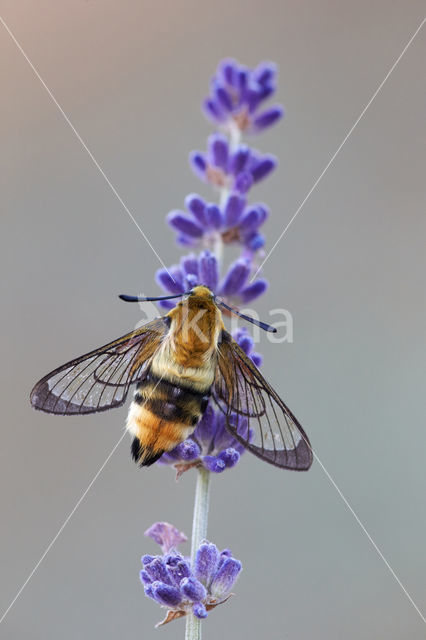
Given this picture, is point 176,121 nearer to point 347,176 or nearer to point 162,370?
point 347,176

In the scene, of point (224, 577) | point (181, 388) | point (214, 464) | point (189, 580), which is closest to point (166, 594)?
point (189, 580)

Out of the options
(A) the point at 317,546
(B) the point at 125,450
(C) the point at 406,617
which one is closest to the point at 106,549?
(B) the point at 125,450

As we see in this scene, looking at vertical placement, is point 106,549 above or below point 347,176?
below

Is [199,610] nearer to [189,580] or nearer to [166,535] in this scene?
[189,580]

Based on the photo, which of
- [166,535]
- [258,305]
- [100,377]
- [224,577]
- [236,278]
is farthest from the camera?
[258,305]

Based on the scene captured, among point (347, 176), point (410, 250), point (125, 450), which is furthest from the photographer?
point (347, 176)

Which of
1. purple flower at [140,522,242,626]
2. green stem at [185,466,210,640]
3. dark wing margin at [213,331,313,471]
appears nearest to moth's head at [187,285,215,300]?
dark wing margin at [213,331,313,471]

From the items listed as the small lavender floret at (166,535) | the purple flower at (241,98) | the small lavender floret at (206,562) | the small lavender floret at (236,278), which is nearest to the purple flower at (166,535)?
the small lavender floret at (166,535)
